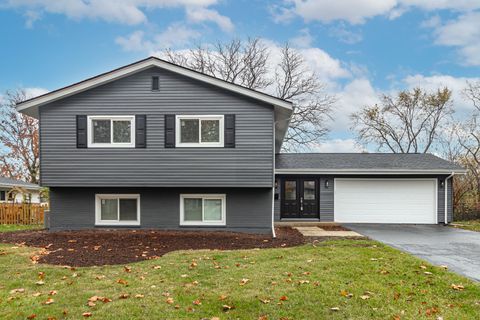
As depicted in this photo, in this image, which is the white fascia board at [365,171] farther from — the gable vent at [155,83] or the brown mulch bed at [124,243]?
the gable vent at [155,83]

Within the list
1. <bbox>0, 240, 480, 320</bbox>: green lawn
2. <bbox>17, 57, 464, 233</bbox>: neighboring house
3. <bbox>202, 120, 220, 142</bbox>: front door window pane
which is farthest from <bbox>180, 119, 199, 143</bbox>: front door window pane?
<bbox>0, 240, 480, 320</bbox>: green lawn

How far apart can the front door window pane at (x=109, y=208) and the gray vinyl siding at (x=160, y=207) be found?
333 millimetres

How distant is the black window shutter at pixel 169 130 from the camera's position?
38.5 ft

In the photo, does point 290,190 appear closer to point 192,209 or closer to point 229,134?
point 192,209

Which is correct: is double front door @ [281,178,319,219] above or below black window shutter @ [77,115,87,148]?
below

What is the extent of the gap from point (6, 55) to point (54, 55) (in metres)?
6.83

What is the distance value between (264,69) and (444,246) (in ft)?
68.7

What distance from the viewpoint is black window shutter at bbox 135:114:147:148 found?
1177 centimetres

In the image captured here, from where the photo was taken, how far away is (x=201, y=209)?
1244 cm

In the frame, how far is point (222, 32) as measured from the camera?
88.0 feet

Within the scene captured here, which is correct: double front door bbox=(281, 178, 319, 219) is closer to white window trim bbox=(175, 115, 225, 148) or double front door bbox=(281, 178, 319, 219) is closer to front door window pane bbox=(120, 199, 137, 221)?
white window trim bbox=(175, 115, 225, 148)

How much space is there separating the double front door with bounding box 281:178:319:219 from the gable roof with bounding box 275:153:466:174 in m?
0.69

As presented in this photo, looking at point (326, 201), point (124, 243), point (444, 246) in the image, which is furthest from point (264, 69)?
point (124, 243)

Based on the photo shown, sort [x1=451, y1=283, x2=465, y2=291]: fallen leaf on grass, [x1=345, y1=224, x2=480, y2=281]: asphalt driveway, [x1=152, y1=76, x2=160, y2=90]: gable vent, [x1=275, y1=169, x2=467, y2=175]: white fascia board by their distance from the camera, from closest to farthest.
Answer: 1. [x1=451, y1=283, x2=465, y2=291]: fallen leaf on grass
2. [x1=345, y1=224, x2=480, y2=281]: asphalt driveway
3. [x1=152, y1=76, x2=160, y2=90]: gable vent
4. [x1=275, y1=169, x2=467, y2=175]: white fascia board
